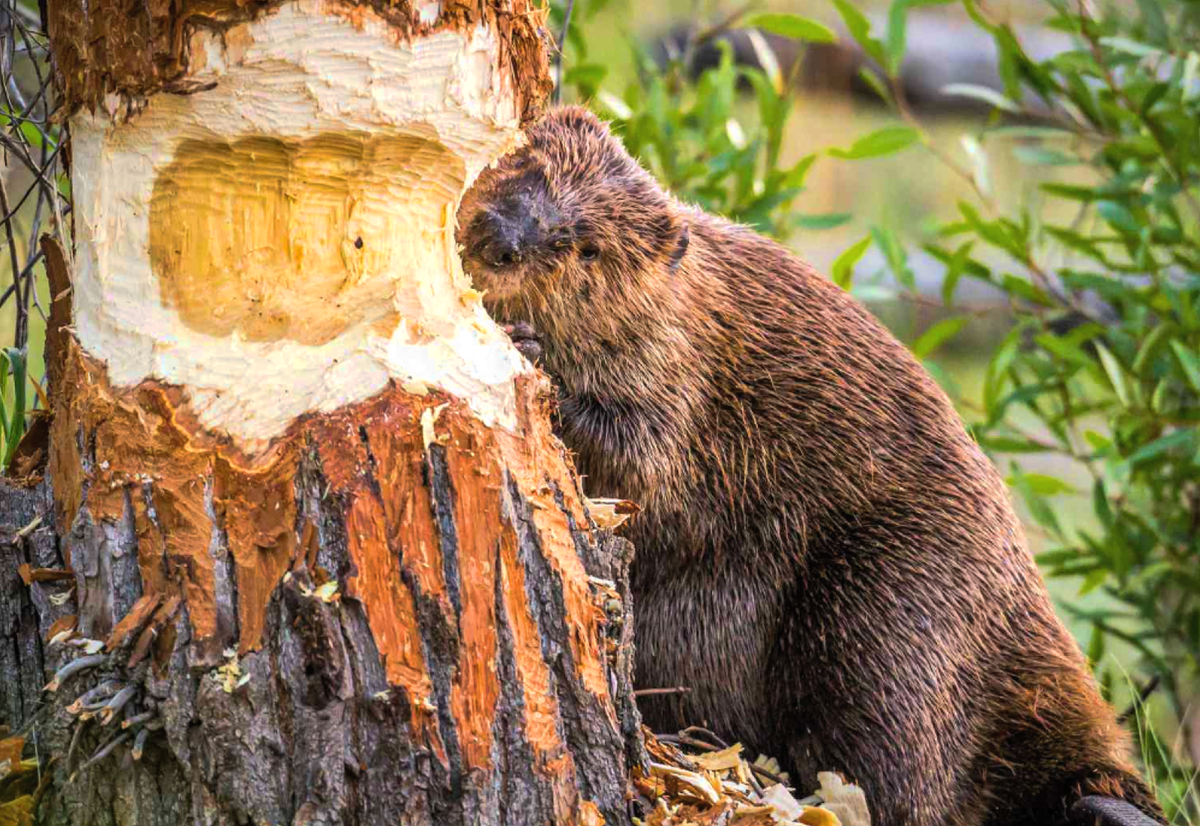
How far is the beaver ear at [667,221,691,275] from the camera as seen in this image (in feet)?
7.89

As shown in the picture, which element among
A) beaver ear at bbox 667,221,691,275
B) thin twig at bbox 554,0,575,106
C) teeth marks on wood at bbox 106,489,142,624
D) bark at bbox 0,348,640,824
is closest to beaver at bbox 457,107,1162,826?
beaver ear at bbox 667,221,691,275

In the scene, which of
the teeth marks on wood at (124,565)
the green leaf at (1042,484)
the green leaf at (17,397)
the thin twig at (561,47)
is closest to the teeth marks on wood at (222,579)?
the teeth marks on wood at (124,565)

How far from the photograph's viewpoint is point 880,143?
10.7ft

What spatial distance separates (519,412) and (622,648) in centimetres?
35

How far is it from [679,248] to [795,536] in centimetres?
59

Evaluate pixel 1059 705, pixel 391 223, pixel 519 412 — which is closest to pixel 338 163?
pixel 391 223

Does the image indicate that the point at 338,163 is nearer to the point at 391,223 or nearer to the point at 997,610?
the point at 391,223

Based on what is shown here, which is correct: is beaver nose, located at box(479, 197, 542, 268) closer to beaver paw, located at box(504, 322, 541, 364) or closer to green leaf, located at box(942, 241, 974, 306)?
beaver paw, located at box(504, 322, 541, 364)

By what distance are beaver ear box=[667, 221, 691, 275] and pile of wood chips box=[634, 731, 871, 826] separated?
0.88 meters

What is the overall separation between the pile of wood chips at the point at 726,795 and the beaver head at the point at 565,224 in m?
0.81

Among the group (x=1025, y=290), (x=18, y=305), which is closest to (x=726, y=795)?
(x=18, y=305)

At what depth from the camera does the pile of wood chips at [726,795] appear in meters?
1.70

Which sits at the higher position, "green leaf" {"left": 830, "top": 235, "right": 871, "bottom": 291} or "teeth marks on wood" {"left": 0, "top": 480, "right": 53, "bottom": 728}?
"green leaf" {"left": 830, "top": 235, "right": 871, "bottom": 291}

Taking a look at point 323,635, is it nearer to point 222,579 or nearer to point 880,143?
point 222,579
